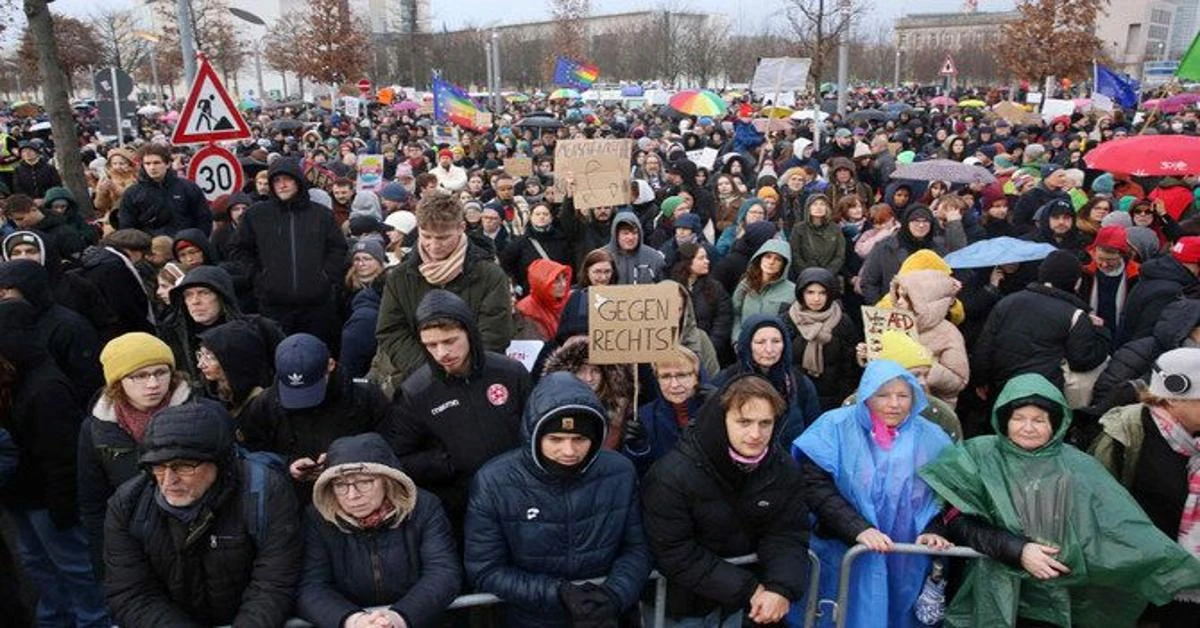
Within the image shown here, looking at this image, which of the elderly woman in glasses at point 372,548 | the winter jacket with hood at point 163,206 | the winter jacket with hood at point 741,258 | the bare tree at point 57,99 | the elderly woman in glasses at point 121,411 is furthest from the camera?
the bare tree at point 57,99

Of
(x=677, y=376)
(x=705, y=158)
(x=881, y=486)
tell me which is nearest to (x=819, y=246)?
(x=677, y=376)

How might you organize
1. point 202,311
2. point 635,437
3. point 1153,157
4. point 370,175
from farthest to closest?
point 370,175 → point 1153,157 → point 202,311 → point 635,437

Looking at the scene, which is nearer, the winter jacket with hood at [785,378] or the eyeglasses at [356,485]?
the eyeglasses at [356,485]

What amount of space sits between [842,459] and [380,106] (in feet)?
134

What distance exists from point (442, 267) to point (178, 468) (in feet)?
5.73

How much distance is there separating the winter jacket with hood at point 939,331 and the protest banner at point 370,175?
24.1 feet

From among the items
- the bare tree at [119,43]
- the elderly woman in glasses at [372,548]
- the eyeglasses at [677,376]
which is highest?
the bare tree at [119,43]

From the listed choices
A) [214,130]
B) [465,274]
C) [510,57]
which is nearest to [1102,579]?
[465,274]

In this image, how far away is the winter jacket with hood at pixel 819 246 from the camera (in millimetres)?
7684

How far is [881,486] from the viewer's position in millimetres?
3762

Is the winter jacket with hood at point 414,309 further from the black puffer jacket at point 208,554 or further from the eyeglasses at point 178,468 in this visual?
the eyeglasses at point 178,468

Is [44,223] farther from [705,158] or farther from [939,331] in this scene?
[705,158]

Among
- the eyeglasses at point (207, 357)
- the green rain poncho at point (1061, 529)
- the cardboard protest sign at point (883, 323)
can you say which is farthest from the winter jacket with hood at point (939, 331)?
the eyeglasses at point (207, 357)

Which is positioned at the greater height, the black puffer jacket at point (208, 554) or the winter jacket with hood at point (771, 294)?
the winter jacket with hood at point (771, 294)
